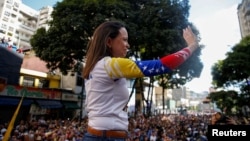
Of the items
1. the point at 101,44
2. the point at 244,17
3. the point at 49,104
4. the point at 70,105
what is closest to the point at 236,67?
the point at 70,105

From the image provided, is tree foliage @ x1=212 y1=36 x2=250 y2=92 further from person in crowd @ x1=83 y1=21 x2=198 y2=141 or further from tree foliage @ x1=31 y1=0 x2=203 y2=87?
person in crowd @ x1=83 y1=21 x2=198 y2=141

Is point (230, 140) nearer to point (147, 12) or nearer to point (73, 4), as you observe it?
point (147, 12)

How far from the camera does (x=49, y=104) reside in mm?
26078

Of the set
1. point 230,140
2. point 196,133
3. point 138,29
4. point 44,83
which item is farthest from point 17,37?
point 230,140

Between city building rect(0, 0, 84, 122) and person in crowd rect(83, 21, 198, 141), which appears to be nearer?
person in crowd rect(83, 21, 198, 141)

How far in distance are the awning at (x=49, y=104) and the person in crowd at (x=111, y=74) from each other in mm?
24801

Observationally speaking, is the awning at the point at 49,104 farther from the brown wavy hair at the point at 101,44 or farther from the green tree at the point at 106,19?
the brown wavy hair at the point at 101,44

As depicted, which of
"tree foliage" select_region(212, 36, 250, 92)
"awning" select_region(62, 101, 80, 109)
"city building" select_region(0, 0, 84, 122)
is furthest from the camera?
"tree foliage" select_region(212, 36, 250, 92)

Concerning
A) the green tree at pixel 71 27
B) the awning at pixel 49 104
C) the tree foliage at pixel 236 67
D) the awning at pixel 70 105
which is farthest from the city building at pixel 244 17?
the awning at pixel 49 104

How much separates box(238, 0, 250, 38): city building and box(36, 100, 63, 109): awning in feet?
192

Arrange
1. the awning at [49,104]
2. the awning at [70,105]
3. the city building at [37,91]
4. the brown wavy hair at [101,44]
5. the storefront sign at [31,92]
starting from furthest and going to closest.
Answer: the awning at [70,105] < the awning at [49,104] < the storefront sign at [31,92] < the city building at [37,91] < the brown wavy hair at [101,44]

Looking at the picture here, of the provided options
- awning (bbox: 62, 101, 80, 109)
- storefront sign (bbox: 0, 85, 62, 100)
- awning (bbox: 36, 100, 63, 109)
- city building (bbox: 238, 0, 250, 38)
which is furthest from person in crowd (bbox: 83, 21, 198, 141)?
city building (bbox: 238, 0, 250, 38)

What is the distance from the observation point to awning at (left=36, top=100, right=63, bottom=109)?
82.1 feet

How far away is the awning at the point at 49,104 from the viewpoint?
25031mm
